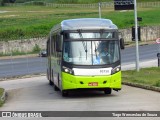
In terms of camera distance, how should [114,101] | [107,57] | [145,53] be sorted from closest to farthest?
[114,101] → [107,57] → [145,53]

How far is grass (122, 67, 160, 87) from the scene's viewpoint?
30.9 metres

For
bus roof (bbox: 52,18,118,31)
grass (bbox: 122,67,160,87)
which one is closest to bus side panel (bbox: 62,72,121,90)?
bus roof (bbox: 52,18,118,31)

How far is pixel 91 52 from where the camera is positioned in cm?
2569

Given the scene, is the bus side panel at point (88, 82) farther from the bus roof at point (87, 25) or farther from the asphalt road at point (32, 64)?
the asphalt road at point (32, 64)

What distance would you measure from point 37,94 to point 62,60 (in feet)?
15.2

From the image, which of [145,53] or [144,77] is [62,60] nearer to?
[144,77]

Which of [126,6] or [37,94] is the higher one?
[126,6]

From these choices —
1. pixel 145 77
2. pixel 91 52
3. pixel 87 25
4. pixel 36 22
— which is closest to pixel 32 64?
pixel 145 77

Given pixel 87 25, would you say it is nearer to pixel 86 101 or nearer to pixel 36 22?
pixel 86 101

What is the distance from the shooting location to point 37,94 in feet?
98.3

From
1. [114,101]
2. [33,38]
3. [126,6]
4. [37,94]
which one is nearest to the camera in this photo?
[114,101]

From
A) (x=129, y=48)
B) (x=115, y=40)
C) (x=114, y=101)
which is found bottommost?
(x=129, y=48)

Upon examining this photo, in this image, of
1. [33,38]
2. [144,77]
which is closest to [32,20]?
[33,38]

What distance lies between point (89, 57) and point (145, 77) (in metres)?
9.80
